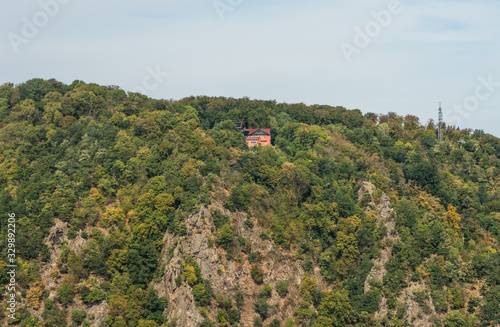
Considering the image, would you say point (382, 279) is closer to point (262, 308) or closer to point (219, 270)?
point (262, 308)

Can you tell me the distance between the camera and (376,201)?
97062mm

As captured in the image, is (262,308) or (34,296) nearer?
(34,296)

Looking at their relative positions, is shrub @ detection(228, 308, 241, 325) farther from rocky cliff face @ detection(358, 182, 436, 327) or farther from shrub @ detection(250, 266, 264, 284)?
rocky cliff face @ detection(358, 182, 436, 327)

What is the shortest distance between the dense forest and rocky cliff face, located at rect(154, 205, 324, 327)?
1.14 feet

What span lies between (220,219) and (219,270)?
7798 millimetres

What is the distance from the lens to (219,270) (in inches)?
→ 3290

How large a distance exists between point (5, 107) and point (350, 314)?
220 feet

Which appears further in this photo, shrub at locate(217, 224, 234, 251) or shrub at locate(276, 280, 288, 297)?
shrub at locate(217, 224, 234, 251)

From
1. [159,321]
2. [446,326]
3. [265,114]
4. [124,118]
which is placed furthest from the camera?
[265,114]

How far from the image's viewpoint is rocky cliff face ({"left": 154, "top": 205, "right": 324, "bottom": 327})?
80438mm

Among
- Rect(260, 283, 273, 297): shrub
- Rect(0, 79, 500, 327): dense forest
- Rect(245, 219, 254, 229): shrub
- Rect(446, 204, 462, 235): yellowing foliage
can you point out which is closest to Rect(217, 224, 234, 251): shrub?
Rect(0, 79, 500, 327): dense forest

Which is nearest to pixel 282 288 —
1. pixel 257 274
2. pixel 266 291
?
pixel 266 291

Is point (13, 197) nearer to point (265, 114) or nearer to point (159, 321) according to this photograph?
point (159, 321)

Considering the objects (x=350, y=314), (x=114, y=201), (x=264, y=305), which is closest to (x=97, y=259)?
(x=114, y=201)
